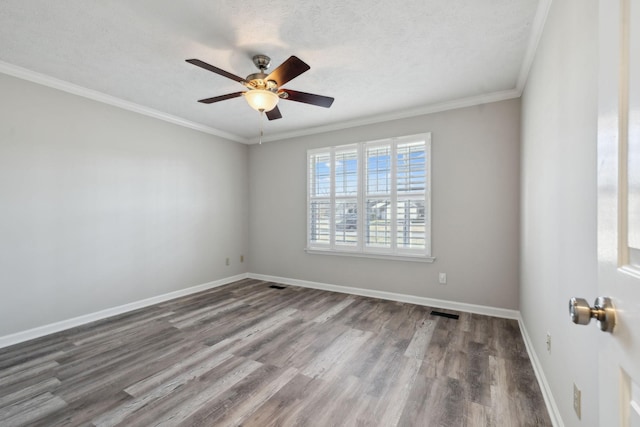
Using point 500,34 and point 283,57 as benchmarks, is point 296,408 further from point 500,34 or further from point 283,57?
point 500,34

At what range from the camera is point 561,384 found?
1582mm

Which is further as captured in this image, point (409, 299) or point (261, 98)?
point (409, 299)

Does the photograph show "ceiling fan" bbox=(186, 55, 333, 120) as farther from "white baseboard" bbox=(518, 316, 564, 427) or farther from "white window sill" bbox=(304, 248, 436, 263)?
"white baseboard" bbox=(518, 316, 564, 427)

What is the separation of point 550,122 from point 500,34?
909 millimetres

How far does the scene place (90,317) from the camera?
3.25m

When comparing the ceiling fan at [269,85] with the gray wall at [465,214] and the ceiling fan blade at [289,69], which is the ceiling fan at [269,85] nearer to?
the ceiling fan blade at [289,69]

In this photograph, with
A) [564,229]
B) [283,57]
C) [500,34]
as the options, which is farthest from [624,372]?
[283,57]

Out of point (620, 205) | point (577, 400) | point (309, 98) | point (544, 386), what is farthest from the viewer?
point (309, 98)

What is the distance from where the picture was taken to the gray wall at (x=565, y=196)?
119 centimetres

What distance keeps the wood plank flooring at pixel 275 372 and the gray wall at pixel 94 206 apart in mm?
486

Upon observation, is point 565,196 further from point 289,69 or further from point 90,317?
point 90,317

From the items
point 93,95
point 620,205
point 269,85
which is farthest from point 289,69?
point 93,95

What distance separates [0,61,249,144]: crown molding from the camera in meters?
2.71

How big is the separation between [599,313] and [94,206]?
426cm
